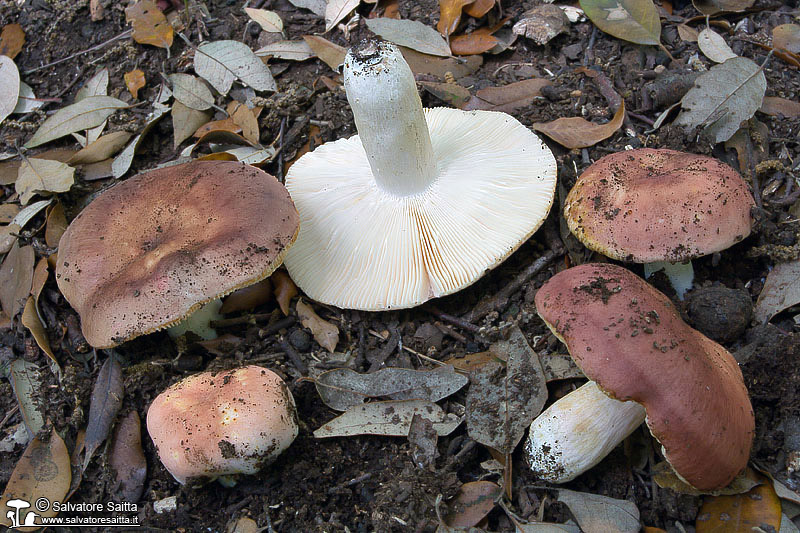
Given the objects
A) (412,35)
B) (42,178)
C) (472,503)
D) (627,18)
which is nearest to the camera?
(472,503)

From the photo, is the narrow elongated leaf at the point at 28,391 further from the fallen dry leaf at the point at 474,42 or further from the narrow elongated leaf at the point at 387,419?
the fallen dry leaf at the point at 474,42

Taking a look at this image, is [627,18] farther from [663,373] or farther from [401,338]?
[663,373]

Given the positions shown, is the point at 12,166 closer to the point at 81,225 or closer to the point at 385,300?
the point at 81,225

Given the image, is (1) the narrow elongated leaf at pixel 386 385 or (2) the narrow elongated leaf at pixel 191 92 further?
(2) the narrow elongated leaf at pixel 191 92

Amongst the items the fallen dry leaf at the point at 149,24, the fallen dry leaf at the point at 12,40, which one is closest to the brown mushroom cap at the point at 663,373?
the fallen dry leaf at the point at 149,24

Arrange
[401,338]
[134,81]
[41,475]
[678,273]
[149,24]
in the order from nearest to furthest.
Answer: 1. [41,475]
2. [678,273]
3. [401,338]
4. [134,81]
5. [149,24]

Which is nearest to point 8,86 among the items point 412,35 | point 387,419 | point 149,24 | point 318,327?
point 149,24

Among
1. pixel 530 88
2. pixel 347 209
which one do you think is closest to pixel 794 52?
pixel 530 88
